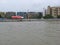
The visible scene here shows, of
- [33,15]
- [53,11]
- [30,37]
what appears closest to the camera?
[30,37]

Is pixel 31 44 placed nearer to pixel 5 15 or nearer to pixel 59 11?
pixel 5 15

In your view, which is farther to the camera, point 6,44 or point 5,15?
point 5,15

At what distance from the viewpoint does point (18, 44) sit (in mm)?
8508

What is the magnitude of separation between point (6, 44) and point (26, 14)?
50.1 metres

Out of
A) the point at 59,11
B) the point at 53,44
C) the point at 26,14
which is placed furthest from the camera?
the point at 59,11

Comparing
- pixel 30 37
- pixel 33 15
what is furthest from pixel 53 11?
pixel 30 37

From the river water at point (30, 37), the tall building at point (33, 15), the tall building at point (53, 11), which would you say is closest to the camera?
the river water at point (30, 37)

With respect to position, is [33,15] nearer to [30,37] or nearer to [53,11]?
[53,11]

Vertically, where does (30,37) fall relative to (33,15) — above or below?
above

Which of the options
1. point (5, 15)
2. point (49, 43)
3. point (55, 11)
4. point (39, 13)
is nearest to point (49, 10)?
point (55, 11)

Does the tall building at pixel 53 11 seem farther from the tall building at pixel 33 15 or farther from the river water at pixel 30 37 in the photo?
the river water at pixel 30 37

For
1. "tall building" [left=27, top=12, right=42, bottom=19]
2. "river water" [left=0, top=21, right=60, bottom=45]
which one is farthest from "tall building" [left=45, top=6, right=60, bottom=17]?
"river water" [left=0, top=21, right=60, bottom=45]

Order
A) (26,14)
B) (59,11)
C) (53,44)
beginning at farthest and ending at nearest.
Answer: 1. (59,11)
2. (26,14)
3. (53,44)

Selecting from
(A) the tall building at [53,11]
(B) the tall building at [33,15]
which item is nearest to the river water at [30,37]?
(B) the tall building at [33,15]
